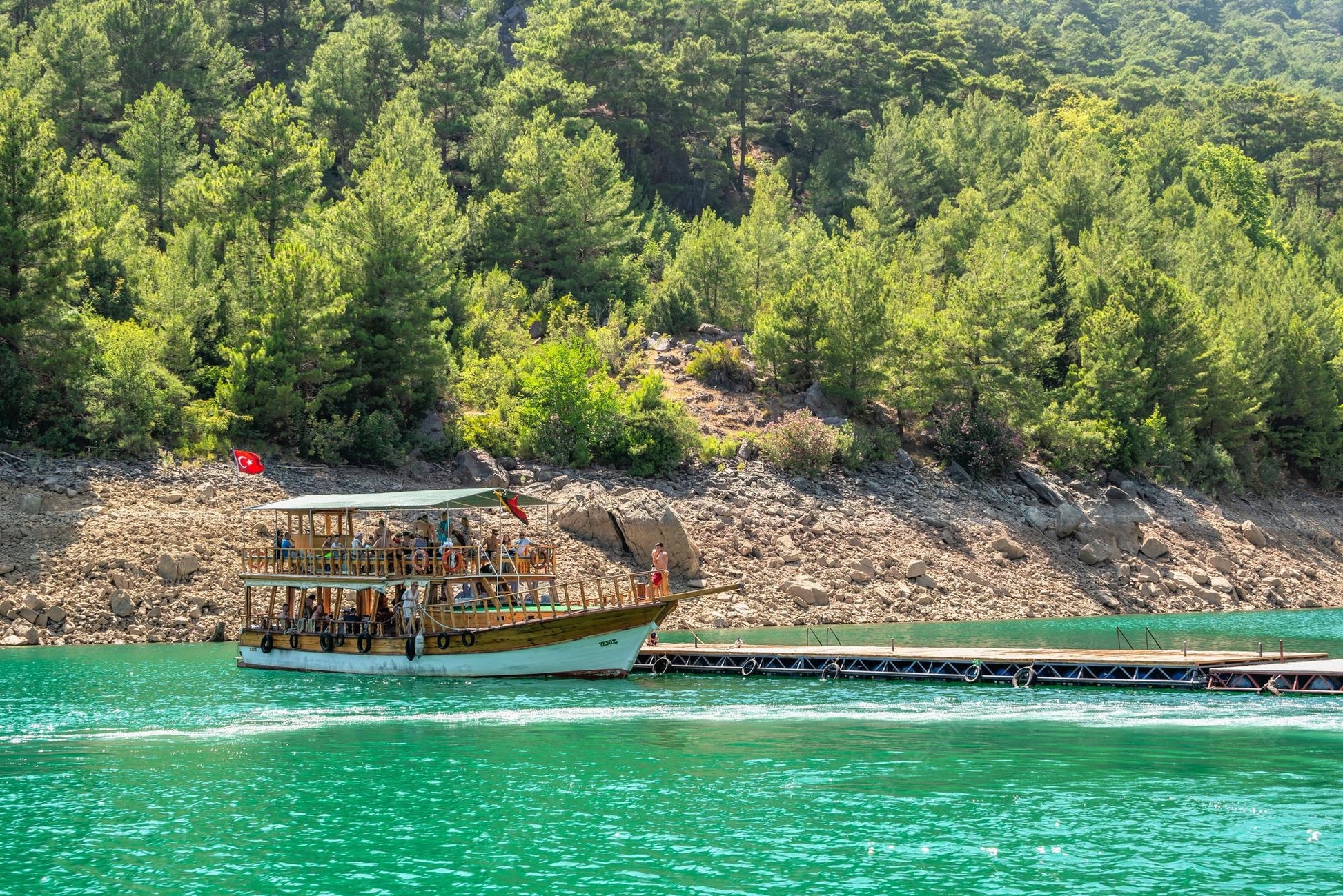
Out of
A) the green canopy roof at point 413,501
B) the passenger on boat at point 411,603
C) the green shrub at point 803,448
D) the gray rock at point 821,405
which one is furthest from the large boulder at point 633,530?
the passenger on boat at point 411,603

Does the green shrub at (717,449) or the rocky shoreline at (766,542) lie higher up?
the green shrub at (717,449)

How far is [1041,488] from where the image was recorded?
67.1m

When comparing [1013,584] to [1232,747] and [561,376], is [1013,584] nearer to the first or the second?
[561,376]

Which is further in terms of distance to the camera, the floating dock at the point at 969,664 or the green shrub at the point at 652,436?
the green shrub at the point at 652,436

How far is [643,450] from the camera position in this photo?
62.4 meters

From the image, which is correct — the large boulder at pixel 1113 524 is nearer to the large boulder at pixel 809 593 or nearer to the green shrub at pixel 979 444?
the green shrub at pixel 979 444

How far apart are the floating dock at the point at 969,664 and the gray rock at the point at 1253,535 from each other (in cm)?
3041

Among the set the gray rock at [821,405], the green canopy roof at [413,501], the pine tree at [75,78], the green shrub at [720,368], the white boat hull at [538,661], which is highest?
the pine tree at [75,78]

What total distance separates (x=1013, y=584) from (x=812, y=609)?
32.7ft

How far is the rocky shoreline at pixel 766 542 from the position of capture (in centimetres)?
4759

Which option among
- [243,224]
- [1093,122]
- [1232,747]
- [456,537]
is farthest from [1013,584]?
[1093,122]

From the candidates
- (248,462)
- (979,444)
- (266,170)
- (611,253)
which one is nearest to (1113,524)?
(979,444)

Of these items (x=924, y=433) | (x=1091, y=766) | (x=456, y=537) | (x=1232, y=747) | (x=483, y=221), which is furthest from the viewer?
(x=483, y=221)

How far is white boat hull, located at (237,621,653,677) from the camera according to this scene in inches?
1529
